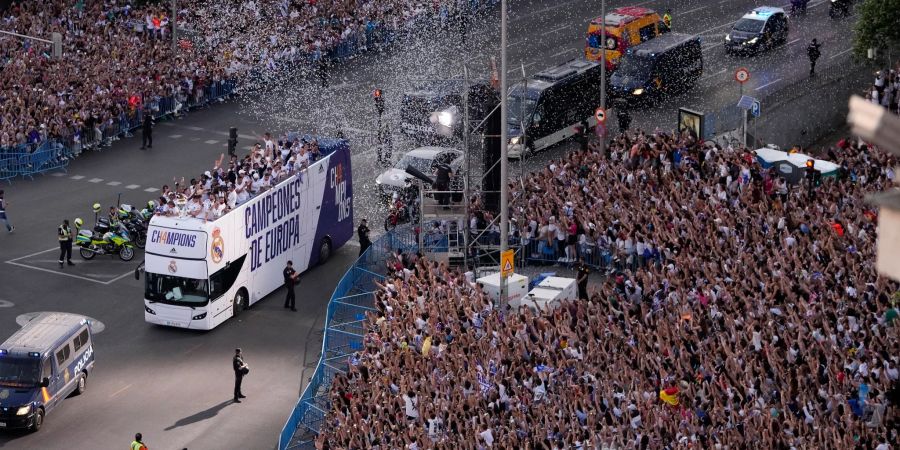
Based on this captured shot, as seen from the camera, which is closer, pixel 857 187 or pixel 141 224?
pixel 857 187

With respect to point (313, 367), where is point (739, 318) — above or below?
above

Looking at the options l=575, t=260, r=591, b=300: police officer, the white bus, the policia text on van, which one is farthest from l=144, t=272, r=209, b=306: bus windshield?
the policia text on van

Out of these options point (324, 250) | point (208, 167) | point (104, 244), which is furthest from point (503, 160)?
point (208, 167)

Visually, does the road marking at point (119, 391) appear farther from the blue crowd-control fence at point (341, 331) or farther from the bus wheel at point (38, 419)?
the blue crowd-control fence at point (341, 331)

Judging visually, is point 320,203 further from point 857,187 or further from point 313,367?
point 857,187

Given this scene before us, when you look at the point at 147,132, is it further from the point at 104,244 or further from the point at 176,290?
the point at 176,290

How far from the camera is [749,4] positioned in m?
62.3

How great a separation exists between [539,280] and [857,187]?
8.03 meters

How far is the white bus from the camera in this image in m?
33.0

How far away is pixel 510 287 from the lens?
3084cm

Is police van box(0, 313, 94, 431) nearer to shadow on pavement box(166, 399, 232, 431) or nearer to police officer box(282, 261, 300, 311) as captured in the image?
shadow on pavement box(166, 399, 232, 431)

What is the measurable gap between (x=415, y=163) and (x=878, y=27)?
17.2 m

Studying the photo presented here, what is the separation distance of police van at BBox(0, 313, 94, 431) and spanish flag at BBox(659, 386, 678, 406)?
44.4ft

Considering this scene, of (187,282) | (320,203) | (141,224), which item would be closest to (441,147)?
(320,203)
